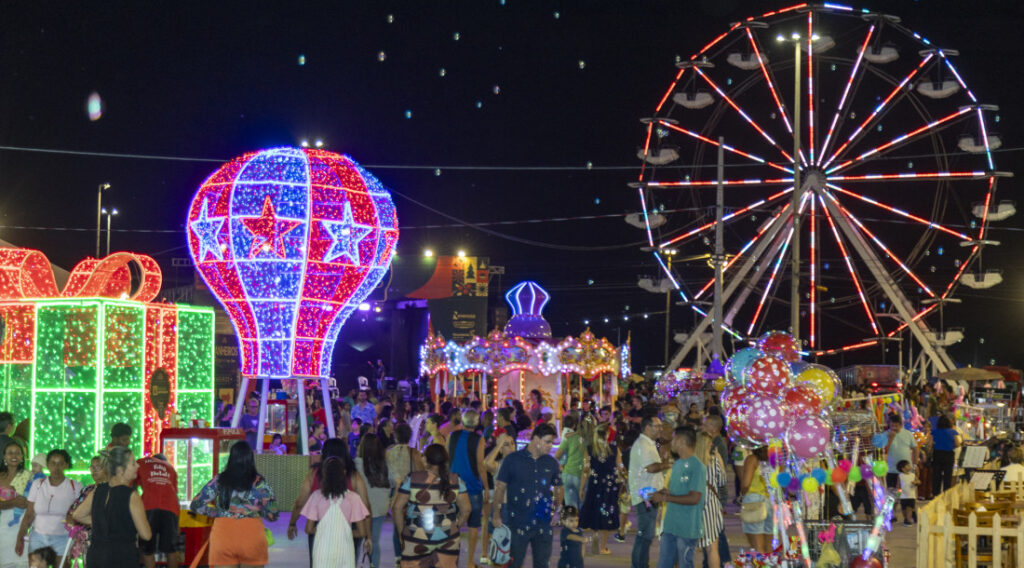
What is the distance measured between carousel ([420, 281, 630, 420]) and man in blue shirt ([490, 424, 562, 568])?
16.6 m

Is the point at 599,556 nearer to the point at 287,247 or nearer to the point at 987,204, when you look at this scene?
the point at 287,247

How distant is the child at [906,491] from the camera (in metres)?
16.1

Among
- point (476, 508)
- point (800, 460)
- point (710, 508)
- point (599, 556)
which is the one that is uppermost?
point (800, 460)

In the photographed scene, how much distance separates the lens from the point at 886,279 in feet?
102

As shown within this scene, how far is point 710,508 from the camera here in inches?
385

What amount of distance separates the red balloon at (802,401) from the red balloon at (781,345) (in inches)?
82.6

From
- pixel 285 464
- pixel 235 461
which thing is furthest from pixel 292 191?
pixel 235 461

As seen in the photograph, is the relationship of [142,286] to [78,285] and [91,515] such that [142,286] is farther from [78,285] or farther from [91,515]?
[91,515]

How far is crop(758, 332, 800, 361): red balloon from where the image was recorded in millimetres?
15087

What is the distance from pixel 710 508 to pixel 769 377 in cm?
315

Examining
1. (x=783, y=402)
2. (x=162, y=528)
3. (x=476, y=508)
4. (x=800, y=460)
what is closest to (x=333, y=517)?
(x=162, y=528)

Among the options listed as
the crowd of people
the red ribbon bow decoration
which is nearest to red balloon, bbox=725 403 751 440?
the crowd of people

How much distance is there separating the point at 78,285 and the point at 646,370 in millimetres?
67699

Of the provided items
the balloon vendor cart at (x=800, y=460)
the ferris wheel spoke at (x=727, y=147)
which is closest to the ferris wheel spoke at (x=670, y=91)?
the ferris wheel spoke at (x=727, y=147)
